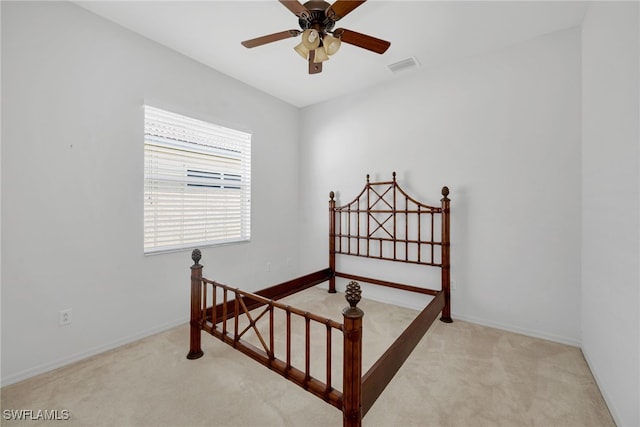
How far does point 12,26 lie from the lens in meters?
1.72

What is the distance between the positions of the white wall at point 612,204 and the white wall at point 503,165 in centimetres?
15

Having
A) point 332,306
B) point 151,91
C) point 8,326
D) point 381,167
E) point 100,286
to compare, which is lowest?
point 332,306

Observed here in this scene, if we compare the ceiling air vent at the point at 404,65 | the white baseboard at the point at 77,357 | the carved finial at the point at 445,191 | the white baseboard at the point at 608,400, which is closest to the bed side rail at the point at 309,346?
the white baseboard at the point at 77,357

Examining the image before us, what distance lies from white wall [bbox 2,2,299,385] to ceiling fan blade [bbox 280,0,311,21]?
62.7 inches

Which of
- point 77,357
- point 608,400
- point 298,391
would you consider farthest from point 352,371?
point 77,357

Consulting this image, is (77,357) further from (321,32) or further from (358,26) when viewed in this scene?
(358,26)

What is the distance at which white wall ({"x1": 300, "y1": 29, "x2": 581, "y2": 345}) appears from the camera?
7.32 ft

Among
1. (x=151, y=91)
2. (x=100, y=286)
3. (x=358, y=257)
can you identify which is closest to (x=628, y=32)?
(x=358, y=257)

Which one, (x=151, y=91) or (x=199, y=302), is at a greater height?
(x=151, y=91)

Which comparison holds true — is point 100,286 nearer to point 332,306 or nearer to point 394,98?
point 332,306

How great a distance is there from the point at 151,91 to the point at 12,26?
835 mm

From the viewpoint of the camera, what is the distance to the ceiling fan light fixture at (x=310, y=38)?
5.37 ft

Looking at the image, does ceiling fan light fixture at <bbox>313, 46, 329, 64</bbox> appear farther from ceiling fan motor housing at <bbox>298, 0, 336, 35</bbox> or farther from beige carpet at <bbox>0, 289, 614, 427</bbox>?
beige carpet at <bbox>0, 289, 614, 427</bbox>

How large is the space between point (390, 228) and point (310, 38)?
2141 mm
